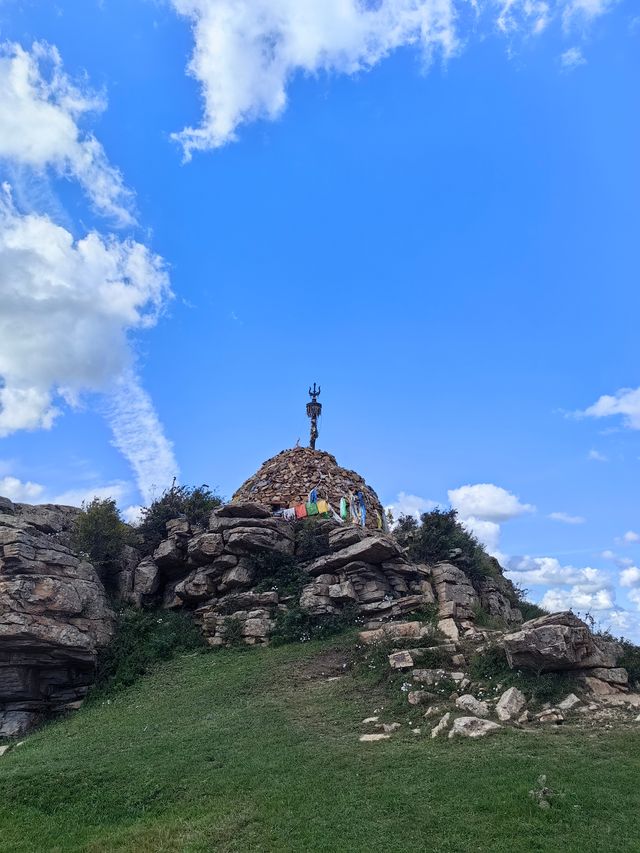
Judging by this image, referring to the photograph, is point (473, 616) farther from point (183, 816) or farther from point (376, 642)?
point (183, 816)

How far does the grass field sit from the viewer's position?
323 inches

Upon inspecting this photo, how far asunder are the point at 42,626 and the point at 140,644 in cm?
349

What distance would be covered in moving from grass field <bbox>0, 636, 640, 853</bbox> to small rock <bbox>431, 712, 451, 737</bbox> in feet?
1.46

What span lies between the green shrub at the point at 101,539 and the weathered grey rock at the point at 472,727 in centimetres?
1522

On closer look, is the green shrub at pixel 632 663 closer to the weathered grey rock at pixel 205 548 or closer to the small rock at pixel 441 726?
the small rock at pixel 441 726

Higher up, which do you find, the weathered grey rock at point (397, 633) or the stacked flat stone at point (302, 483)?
the stacked flat stone at point (302, 483)

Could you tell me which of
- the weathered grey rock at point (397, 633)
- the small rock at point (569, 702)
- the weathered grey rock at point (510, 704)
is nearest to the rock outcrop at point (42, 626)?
the weathered grey rock at point (397, 633)

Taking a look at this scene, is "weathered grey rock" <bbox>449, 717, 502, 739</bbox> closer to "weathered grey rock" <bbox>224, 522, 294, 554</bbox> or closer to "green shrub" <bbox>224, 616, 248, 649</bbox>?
"green shrub" <bbox>224, 616, 248, 649</bbox>

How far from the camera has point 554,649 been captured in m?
13.6

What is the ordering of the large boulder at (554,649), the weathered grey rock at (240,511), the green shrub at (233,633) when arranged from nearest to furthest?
the large boulder at (554,649)
the green shrub at (233,633)
the weathered grey rock at (240,511)

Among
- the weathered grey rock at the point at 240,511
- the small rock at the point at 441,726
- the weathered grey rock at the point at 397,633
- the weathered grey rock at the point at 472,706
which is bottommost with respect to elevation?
the small rock at the point at 441,726

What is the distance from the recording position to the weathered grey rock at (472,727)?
11414 millimetres

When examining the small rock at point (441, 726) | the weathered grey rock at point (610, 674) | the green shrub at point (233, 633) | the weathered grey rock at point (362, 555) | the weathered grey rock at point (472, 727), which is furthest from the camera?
the weathered grey rock at point (362, 555)

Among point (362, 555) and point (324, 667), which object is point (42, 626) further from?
point (362, 555)
